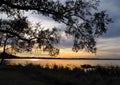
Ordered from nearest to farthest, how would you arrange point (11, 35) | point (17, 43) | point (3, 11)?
point (3, 11), point (11, 35), point (17, 43)

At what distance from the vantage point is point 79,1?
1717 cm

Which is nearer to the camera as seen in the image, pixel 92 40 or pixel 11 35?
pixel 92 40

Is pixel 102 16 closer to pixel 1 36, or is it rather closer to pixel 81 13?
pixel 81 13

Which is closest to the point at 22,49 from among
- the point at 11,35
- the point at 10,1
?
the point at 11,35

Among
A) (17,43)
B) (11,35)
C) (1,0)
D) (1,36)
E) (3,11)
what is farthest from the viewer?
(1,36)

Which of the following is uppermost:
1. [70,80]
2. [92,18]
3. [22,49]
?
[92,18]

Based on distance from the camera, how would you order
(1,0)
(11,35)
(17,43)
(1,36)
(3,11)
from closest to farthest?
(1,0), (3,11), (11,35), (17,43), (1,36)

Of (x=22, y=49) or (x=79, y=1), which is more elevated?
(x=79, y=1)

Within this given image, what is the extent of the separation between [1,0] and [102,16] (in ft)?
16.5

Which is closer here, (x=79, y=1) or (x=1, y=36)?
(x=79, y=1)

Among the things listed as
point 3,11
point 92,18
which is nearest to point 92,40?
point 92,18

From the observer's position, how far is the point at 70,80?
70.1 ft

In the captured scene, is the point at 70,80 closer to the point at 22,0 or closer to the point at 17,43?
the point at 17,43

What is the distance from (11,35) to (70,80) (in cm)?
472
